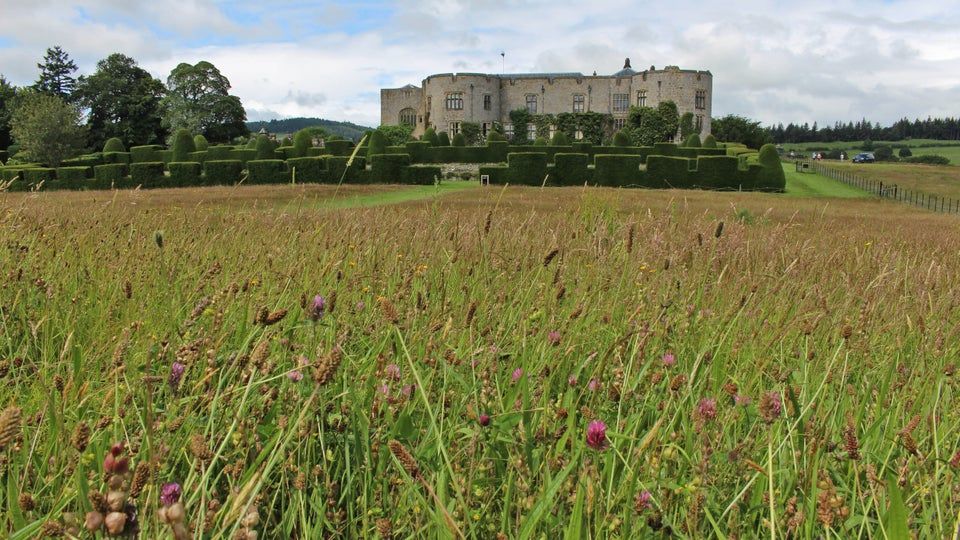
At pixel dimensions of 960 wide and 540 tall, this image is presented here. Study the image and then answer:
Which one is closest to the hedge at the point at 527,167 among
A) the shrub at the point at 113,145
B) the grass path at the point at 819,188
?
the grass path at the point at 819,188

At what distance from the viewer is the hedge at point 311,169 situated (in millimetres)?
30000

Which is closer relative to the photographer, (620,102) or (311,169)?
(311,169)

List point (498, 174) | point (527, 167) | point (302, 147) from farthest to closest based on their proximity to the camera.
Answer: point (302, 147)
point (498, 174)
point (527, 167)

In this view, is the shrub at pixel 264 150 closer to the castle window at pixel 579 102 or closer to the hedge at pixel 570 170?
the hedge at pixel 570 170

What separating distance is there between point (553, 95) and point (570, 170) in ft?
119

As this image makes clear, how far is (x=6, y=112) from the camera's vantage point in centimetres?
6306

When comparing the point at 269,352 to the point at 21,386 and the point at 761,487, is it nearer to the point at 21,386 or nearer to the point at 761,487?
the point at 21,386

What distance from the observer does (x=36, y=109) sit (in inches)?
1902

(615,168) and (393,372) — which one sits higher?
(615,168)

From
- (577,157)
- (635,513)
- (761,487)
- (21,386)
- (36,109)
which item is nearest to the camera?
(635,513)

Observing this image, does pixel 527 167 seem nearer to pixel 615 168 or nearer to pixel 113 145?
pixel 615 168

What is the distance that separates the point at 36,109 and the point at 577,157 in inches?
1531

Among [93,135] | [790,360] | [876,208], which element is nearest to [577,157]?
[876,208]

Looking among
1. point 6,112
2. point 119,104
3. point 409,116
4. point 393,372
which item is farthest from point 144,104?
point 393,372
